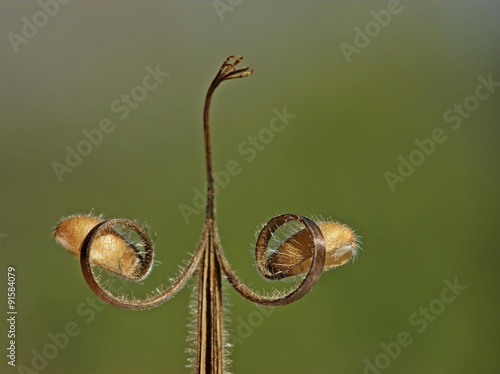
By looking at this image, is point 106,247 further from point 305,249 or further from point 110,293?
point 305,249

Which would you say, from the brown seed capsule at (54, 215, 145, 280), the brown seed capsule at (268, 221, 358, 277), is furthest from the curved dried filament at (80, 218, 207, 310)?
the brown seed capsule at (268, 221, 358, 277)

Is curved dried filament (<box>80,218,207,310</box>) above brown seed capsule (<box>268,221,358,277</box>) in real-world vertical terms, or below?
below

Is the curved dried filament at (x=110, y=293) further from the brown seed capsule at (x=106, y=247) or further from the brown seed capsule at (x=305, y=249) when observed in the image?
the brown seed capsule at (x=305, y=249)

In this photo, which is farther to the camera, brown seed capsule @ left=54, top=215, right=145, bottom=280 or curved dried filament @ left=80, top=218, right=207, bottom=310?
brown seed capsule @ left=54, top=215, right=145, bottom=280

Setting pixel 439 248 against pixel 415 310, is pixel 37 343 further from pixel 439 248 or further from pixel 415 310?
pixel 439 248

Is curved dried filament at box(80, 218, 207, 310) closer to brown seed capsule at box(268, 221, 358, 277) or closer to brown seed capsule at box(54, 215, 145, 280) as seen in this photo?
brown seed capsule at box(54, 215, 145, 280)
